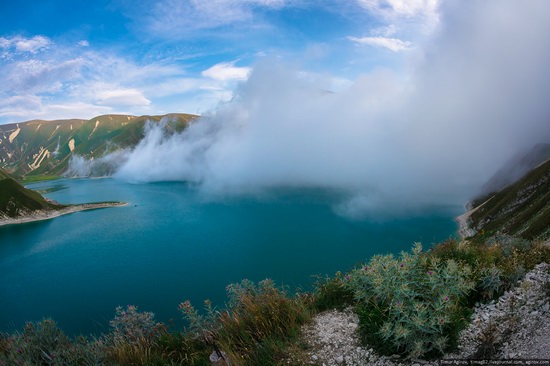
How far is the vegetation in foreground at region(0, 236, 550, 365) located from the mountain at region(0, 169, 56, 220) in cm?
14163

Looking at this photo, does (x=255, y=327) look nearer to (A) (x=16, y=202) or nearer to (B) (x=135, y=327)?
(B) (x=135, y=327)

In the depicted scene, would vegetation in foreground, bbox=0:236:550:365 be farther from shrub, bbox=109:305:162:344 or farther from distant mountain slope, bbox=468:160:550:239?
distant mountain slope, bbox=468:160:550:239

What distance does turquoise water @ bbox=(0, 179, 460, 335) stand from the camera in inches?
1796

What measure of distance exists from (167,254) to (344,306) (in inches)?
2581

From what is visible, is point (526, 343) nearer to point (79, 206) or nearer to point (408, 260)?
point (408, 260)

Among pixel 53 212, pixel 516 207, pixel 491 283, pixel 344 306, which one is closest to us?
pixel 491 283

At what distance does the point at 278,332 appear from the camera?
21.3 feet

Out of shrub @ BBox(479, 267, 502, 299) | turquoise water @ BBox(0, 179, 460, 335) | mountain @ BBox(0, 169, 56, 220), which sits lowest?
turquoise water @ BBox(0, 179, 460, 335)

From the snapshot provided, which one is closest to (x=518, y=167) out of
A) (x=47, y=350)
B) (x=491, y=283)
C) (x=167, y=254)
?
(x=167, y=254)

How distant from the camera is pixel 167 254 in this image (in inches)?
2628

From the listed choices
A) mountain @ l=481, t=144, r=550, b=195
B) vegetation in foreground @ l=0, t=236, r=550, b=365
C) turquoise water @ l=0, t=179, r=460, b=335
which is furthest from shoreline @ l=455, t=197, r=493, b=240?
vegetation in foreground @ l=0, t=236, r=550, b=365

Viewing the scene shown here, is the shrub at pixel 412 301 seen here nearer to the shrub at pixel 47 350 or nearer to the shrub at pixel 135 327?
the shrub at pixel 135 327

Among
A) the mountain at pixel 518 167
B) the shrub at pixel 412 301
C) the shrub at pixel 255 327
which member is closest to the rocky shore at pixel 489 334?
the shrub at pixel 412 301

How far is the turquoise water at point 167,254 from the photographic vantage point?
45625mm
